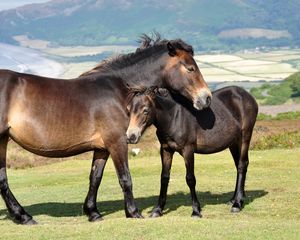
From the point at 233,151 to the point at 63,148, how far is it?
4.29 meters

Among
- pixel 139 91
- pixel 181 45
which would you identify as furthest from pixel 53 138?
pixel 181 45

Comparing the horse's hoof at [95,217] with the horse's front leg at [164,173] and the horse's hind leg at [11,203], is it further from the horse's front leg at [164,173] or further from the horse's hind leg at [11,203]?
the horse's hind leg at [11,203]

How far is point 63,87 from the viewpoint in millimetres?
12250

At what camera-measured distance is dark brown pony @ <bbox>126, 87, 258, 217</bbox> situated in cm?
1212

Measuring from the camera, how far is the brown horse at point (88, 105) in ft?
39.1

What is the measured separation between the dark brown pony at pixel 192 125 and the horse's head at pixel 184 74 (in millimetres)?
295

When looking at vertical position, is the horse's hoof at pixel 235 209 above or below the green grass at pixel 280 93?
above

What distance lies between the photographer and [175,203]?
14.5 meters

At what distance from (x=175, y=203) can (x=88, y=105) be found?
352 cm

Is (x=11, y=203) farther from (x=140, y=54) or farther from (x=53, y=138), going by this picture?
(x=140, y=54)

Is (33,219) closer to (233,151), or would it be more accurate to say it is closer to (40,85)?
(40,85)

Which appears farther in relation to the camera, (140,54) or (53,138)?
(140,54)

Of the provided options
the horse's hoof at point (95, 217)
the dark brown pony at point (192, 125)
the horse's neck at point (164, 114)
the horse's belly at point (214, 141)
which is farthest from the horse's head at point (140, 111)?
the horse's hoof at point (95, 217)

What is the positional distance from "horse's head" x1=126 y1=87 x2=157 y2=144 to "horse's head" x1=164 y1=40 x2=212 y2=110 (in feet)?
1.47
